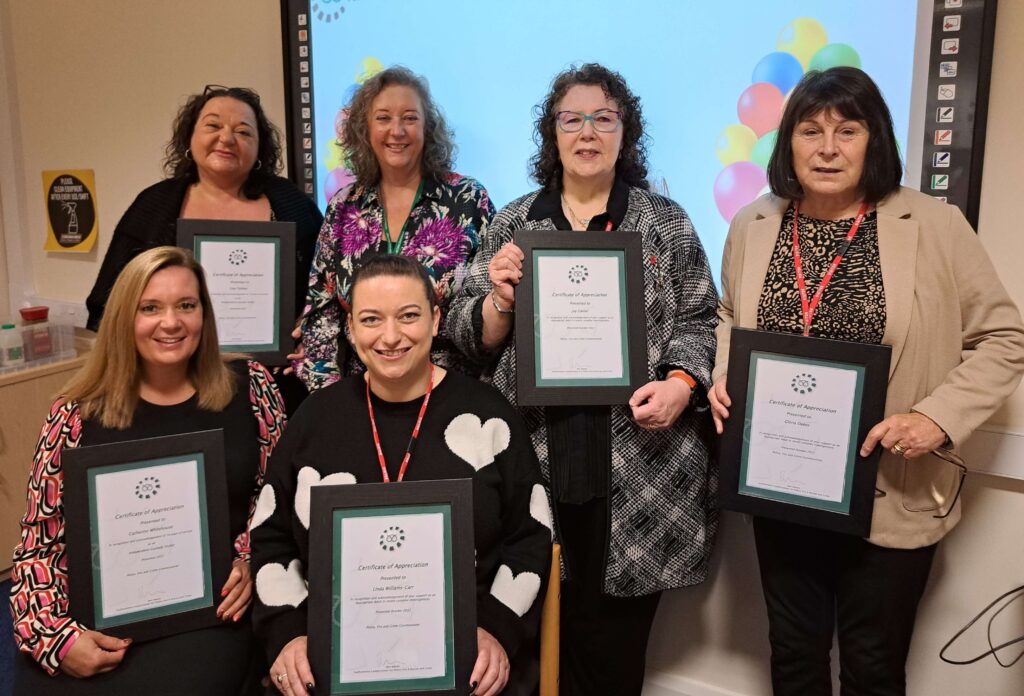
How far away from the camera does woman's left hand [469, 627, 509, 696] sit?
1493mm

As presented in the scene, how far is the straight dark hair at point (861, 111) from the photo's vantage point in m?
1.57

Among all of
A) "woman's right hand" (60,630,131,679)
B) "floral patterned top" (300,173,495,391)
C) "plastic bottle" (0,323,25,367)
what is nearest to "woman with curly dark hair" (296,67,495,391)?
"floral patterned top" (300,173,495,391)

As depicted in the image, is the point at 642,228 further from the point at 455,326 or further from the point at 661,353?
the point at 455,326

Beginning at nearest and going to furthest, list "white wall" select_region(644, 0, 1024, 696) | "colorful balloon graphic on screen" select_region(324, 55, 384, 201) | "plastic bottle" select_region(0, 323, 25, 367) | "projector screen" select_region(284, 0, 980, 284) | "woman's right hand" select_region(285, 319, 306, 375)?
"white wall" select_region(644, 0, 1024, 696), "projector screen" select_region(284, 0, 980, 284), "woman's right hand" select_region(285, 319, 306, 375), "colorful balloon graphic on screen" select_region(324, 55, 384, 201), "plastic bottle" select_region(0, 323, 25, 367)

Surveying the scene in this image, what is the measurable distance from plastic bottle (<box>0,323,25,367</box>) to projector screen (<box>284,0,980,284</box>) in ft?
4.45

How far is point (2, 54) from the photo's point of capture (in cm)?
361

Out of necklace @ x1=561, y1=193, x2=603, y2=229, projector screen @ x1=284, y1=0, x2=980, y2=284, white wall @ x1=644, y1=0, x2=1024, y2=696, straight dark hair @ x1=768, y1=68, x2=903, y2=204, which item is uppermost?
projector screen @ x1=284, y1=0, x2=980, y2=284

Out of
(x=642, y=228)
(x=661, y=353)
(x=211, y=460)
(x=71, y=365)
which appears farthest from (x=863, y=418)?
(x=71, y=365)

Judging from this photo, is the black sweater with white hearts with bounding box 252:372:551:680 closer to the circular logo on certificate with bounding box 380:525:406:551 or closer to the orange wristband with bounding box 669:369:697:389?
the circular logo on certificate with bounding box 380:525:406:551

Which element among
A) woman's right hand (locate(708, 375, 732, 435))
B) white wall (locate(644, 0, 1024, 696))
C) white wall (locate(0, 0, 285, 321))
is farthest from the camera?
white wall (locate(0, 0, 285, 321))

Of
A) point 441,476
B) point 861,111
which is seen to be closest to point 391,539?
point 441,476

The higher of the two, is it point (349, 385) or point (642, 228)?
point (642, 228)

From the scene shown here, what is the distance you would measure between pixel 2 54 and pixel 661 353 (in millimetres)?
3409

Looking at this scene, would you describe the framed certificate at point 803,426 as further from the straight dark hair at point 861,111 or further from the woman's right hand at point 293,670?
the woman's right hand at point 293,670
